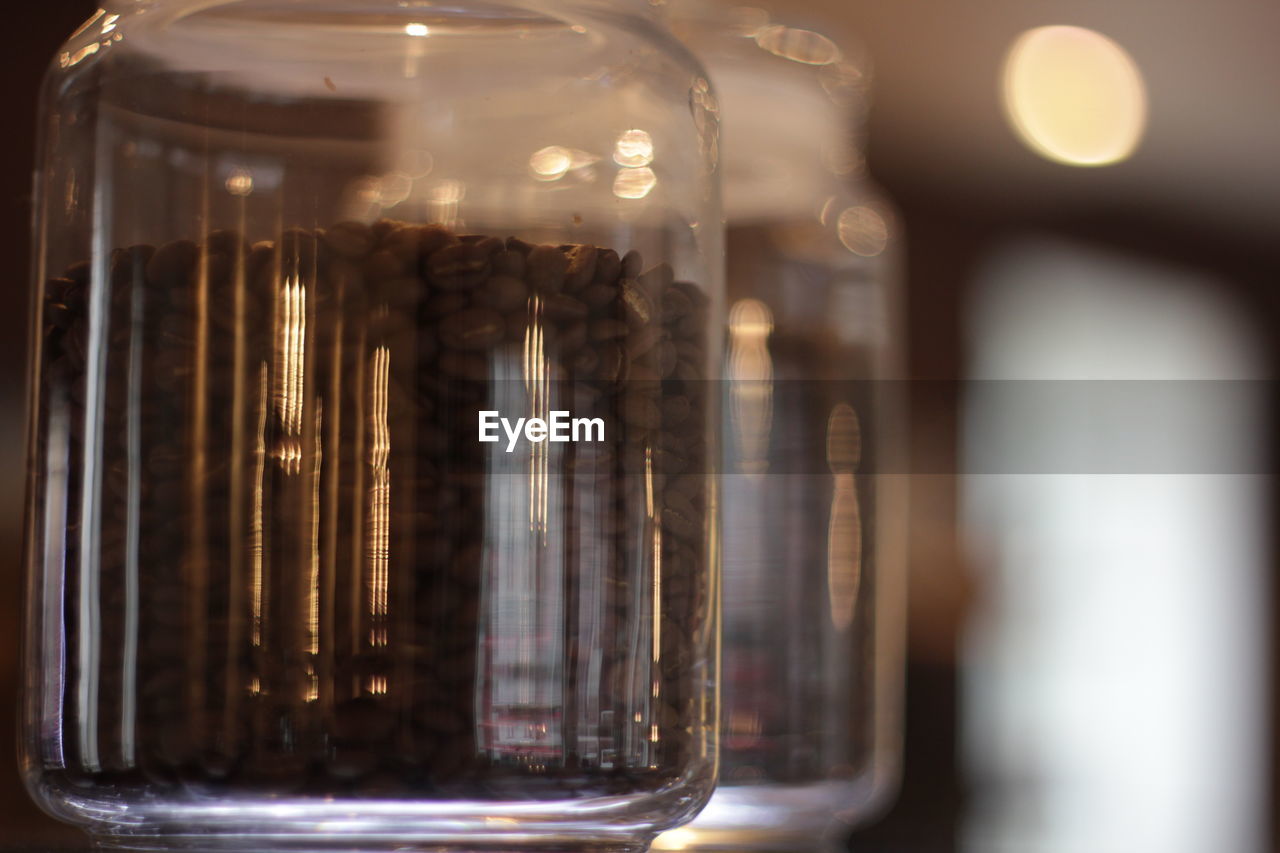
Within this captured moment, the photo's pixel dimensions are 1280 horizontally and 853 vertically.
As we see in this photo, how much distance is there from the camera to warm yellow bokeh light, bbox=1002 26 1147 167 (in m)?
1.62

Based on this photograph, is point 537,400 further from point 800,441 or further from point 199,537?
point 800,441

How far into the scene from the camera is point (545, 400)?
0.99 feet

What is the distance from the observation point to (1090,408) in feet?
6.89

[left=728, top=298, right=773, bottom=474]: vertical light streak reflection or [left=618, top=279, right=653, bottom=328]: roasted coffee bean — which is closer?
[left=618, top=279, right=653, bottom=328]: roasted coffee bean

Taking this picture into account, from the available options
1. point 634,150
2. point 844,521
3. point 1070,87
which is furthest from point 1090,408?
point 634,150

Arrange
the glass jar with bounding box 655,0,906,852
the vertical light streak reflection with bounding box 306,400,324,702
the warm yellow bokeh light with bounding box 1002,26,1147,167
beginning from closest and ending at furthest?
1. the vertical light streak reflection with bounding box 306,400,324,702
2. the glass jar with bounding box 655,0,906,852
3. the warm yellow bokeh light with bounding box 1002,26,1147,167

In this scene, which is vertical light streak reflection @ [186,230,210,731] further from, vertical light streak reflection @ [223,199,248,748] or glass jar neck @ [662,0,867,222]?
glass jar neck @ [662,0,867,222]

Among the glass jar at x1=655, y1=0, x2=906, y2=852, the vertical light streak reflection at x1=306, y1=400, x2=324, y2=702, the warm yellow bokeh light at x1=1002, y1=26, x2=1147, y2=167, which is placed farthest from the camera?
the warm yellow bokeh light at x1=1002, y1=26, x2=1147, y2=167

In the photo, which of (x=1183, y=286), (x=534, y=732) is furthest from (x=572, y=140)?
(x=1183, y=286)

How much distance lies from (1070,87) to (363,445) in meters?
1.50

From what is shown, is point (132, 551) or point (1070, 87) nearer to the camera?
point (132, 551)

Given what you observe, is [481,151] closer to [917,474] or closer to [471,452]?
[471,452]

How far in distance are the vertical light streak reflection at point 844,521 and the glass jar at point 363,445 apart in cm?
28

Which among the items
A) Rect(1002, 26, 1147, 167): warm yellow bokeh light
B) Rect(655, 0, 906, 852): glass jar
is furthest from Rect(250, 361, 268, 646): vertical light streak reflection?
Rect(1002, 26, 1147, 167): warm yellow bokeh light
